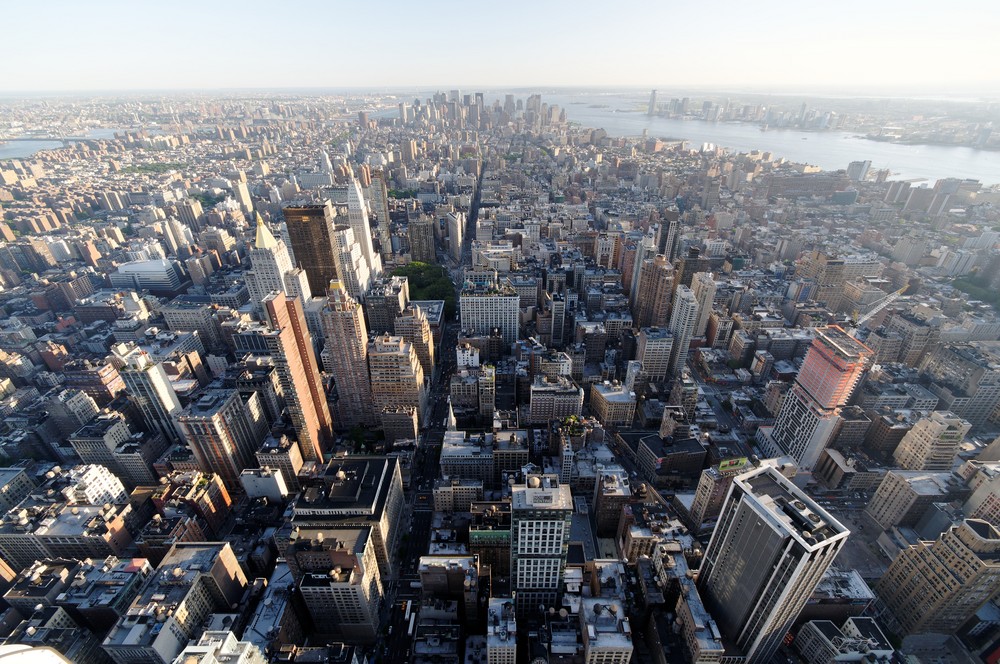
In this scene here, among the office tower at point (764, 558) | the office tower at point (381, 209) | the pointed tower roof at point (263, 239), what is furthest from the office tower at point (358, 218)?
the office tower at point (764, 558)

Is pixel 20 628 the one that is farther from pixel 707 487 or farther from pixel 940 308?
pixel 940 308

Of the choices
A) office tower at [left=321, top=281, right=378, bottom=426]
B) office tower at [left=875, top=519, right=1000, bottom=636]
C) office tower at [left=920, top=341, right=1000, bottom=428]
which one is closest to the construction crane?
office tower at [left=920, top=341, right=1000, bottom=428]

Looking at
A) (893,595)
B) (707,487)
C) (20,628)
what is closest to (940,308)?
(893,595)

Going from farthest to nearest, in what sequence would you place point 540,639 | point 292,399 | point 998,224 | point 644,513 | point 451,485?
point 998,224 < point 292,399 < point 451,485 < point 644,513 < point 540,639

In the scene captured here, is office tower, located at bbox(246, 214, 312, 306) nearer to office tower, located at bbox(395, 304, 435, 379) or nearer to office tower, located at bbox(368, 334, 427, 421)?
office tower, located at bbox(395, 304, 435, 379)

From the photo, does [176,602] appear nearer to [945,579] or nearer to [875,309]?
[945,579]

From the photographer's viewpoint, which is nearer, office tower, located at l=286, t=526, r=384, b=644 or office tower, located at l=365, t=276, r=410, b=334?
office tower, located at l=286, t=526, r=384, b=644

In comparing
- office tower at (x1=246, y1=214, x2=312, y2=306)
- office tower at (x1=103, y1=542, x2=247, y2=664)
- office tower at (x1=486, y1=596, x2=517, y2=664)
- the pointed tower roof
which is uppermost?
the pointed tower roof
